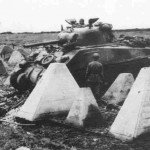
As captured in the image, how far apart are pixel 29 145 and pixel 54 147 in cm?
45

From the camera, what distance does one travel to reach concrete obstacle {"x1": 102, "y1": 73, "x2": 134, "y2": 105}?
983 cm

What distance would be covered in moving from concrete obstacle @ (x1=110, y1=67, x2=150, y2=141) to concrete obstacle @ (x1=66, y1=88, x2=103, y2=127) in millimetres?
728

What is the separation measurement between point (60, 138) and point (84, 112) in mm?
911

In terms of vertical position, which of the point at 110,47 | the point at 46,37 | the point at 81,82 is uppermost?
the point at 110,47

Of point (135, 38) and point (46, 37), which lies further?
point (46, 37)

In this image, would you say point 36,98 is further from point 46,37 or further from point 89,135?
point 46,37

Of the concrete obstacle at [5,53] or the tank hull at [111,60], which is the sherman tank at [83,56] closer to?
→ the tank hull at [111,60]

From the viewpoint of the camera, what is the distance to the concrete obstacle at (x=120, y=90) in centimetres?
983

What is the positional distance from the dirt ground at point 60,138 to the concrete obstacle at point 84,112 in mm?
158

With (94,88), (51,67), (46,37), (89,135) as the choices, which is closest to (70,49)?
(94,88)

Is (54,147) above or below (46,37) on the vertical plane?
above

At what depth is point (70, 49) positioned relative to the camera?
11.9 meters

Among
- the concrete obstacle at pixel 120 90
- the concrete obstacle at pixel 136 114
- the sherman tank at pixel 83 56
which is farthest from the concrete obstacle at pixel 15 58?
the concrete obstacle at pixel 136 114

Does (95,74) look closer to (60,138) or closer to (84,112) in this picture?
(84,112)
